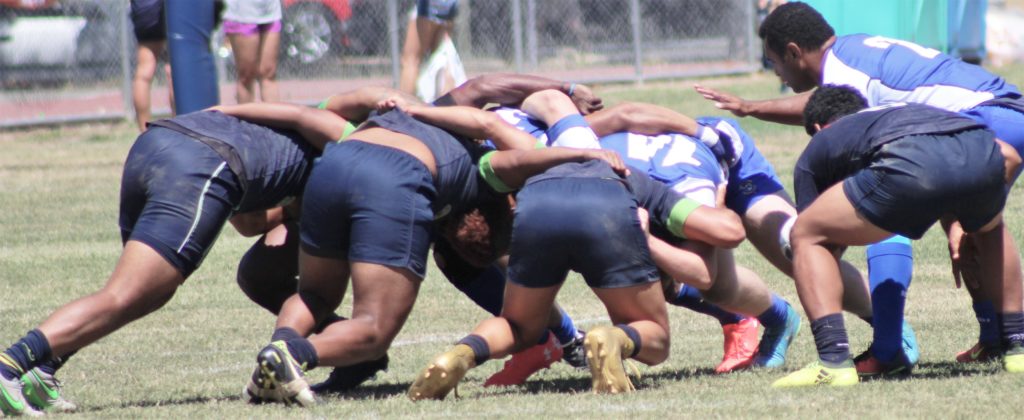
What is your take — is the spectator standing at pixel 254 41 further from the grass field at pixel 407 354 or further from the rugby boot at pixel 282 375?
the rugby boot at pixel 282 375

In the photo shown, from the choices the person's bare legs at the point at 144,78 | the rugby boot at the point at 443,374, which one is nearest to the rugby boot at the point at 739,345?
the rugby boot at the point at 443,374

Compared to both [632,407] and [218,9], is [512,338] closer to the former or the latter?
[632,407]

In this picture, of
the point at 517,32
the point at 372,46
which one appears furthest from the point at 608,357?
the point at 517,32

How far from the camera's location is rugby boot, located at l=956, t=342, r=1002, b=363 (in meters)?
5.61

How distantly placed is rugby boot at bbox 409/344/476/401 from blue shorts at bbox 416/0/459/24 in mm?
5668

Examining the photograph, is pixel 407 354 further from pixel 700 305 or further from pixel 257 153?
pixel 257 153

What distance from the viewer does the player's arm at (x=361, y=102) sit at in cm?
576

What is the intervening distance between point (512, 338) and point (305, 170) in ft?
3.47

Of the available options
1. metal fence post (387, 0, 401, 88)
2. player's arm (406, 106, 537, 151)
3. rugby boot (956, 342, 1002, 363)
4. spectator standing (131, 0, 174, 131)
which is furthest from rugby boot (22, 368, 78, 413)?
metal fence post (387, 0, 401, 88)

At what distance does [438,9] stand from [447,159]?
17.1 feet

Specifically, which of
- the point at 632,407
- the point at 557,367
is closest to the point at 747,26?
the point at 557,367

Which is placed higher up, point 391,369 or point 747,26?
point 391,369

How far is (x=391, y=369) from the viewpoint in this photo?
243 inches

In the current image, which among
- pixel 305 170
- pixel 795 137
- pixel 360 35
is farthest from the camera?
pixel 360 35
